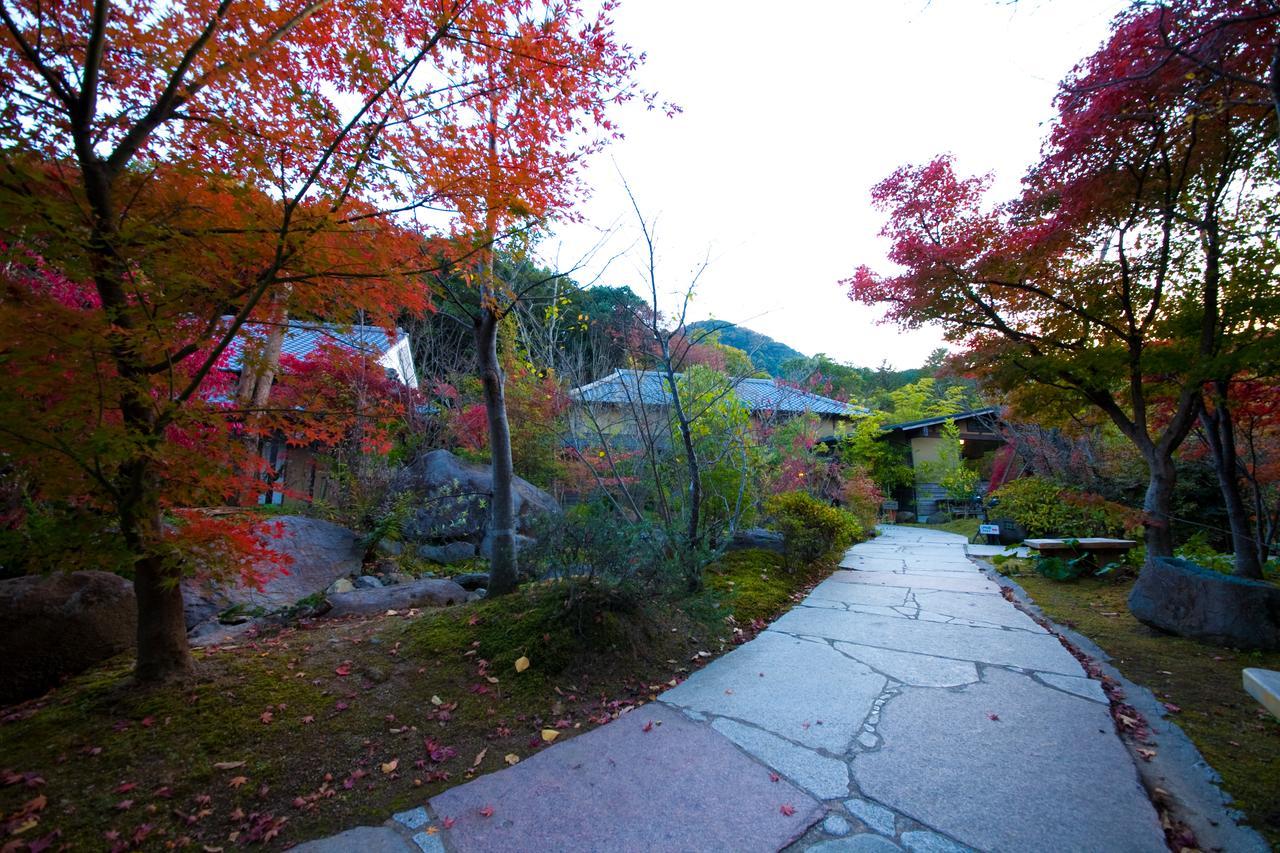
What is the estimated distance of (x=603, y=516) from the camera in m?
3.46

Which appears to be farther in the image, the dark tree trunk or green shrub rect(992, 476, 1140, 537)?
green shrub rect(992, 476, 1140, 537)

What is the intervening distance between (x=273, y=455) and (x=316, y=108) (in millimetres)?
9238

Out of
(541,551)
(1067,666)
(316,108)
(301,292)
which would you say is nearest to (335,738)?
(541,551)

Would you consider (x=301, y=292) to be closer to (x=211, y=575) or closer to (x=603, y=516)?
(x=211, y=575)

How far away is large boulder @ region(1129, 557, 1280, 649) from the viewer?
3590 mm

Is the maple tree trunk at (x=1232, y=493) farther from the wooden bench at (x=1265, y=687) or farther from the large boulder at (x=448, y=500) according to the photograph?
the large boulder at (x=448, y=500)

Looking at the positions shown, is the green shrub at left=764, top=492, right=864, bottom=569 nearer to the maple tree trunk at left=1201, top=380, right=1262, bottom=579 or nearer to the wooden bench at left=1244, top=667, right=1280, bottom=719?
the maple tree trunk at left=1201, top=380, right=1262, bottom=579

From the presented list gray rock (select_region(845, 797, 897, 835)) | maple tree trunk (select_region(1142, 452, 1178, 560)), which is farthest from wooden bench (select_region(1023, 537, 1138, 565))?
gray rock (select_region(845, 797, 897, 835))

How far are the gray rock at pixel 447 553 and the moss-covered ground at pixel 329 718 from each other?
115 inches

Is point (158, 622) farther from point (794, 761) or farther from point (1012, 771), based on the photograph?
point (1012, 771)

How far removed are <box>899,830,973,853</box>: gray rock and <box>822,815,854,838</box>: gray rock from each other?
178mm

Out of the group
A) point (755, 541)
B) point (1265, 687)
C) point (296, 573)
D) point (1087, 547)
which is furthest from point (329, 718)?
point (1087, 547)

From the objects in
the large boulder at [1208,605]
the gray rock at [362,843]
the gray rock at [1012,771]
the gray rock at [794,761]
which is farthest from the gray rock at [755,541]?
the gray rock at [362,843]

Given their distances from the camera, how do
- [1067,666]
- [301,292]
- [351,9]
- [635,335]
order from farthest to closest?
[635,335] → [1067,666] → [351,9] → [301,292]
